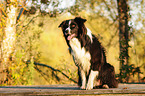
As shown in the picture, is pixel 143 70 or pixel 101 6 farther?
pixel 101 6

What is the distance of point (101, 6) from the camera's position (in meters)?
10.6

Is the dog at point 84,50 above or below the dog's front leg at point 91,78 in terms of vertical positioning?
above

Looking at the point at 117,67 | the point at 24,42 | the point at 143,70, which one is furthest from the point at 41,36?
the point at 143,70

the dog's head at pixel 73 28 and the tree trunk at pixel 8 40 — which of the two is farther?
the tree trunk at pixel 8 40

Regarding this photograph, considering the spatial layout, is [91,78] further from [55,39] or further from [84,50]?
[55,39]

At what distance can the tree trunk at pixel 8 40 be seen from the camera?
9141mm

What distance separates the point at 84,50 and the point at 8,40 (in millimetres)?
4946

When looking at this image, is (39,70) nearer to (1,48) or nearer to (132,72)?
(1,48)

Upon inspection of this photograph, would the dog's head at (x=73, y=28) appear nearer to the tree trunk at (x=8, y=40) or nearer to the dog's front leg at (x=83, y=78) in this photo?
the dog's front leg at (x=83, y=78)

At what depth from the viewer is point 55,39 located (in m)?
9.87

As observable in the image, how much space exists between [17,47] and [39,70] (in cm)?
168

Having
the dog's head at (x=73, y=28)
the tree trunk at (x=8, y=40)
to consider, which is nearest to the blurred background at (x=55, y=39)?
the tree trunk at (x=8, y=40)

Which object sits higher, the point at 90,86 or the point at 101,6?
the point at 101,6

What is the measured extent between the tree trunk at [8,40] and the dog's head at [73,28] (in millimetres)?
4644
